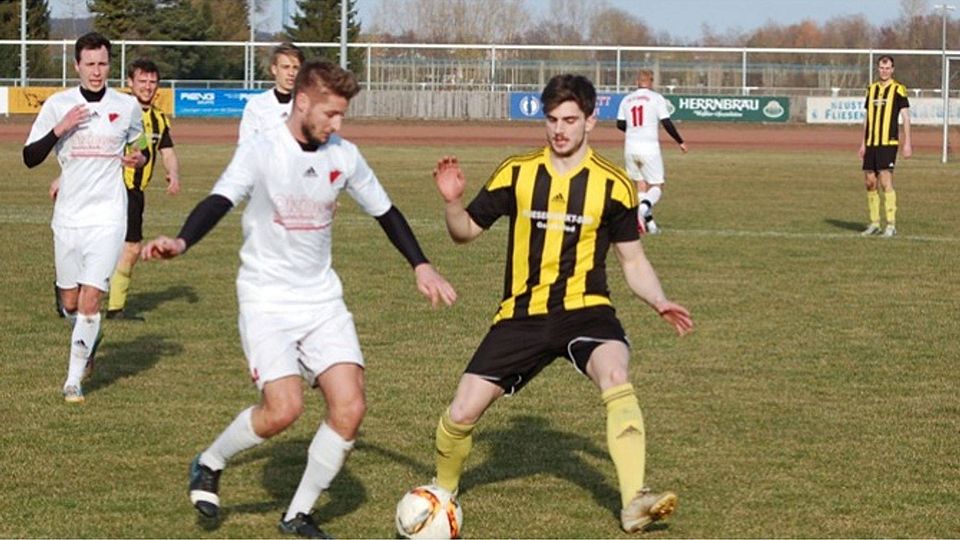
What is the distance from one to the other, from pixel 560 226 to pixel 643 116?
48.2 feet

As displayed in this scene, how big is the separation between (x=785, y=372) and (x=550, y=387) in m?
1.73

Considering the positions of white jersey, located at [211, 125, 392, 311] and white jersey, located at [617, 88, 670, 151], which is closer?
white jersey, located at [211, 125, 392, 311]

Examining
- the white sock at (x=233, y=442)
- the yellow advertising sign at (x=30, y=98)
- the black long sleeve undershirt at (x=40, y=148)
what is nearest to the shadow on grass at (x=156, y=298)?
the black long sleeve undershirt at (x=40, y=148)

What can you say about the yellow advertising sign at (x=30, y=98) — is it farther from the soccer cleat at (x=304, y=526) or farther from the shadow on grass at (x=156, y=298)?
the soccer cleat at (x=304, y=526)

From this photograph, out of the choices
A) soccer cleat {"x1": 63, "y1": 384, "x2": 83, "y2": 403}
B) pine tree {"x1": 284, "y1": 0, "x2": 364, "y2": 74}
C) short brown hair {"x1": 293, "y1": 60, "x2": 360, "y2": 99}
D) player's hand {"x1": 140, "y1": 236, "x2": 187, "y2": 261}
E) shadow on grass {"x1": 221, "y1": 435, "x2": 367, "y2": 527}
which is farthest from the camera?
pine tree {"x1": 284, "y1": 0, "x2": 364, "y2": 74}

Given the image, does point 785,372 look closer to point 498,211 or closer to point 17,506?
point 498,211

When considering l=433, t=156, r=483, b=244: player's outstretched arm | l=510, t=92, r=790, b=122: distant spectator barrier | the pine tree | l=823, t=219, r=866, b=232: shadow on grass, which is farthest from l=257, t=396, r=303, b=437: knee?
the pine tree

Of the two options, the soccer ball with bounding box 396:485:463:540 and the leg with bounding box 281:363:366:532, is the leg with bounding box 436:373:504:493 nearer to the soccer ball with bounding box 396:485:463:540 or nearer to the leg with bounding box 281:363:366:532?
the soccer ball with bounding box 396:485:463:540

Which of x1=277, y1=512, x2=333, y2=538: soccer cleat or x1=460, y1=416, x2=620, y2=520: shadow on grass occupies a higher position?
x1=277, y1=512, x2=333, y2=538: soccer cleat

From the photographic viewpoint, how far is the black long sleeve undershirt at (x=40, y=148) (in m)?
9.52

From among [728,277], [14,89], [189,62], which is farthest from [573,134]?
[189,62]

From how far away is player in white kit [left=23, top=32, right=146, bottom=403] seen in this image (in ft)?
32.3

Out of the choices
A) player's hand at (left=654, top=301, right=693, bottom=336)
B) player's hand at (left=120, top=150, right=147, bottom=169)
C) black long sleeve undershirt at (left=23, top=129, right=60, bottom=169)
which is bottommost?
player's hand at (left=654, top=301, right=693, bottom=336)

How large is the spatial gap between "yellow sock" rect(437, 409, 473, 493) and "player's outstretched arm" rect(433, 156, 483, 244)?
79 cm
